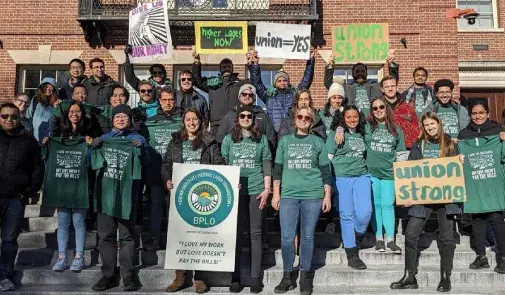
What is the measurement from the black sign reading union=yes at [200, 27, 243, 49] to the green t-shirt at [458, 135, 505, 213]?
15.6 ft

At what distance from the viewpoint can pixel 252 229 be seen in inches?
213

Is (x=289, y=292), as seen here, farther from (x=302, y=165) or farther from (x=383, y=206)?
(x=383, y=206)

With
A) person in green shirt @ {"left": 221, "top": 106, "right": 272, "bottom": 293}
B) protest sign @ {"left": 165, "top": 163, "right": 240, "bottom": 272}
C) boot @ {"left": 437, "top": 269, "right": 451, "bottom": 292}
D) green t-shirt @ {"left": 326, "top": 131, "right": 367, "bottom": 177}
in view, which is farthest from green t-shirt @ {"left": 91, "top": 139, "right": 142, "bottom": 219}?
boot @ {"left": 437, "top": 269, "right": 451, "bottom": 292}

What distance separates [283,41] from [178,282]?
4660mm

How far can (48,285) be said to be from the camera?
5.62 metres

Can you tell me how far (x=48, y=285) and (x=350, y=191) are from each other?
12.5 feet

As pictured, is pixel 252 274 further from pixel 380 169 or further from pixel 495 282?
pixel 495 282

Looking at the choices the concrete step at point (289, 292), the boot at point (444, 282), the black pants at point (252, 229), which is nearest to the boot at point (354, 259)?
the concrete step at point (289, 292)

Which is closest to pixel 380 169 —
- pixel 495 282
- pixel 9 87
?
pixel 495 282

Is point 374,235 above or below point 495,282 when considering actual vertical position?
above

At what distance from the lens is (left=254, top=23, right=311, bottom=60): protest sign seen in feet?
27.2

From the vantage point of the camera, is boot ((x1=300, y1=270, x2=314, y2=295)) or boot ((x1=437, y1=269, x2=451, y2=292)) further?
boot ((x1=437, y1=269, x2=451, y2=292))

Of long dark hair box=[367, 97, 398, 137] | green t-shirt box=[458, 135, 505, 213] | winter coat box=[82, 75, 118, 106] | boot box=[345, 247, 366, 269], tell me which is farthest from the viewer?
winter coat box=[82, 75, 118, 106]

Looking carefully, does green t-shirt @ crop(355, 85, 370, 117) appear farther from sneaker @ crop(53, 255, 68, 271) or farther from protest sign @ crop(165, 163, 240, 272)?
sneaker @ crop(53, 255, 68, 271)
